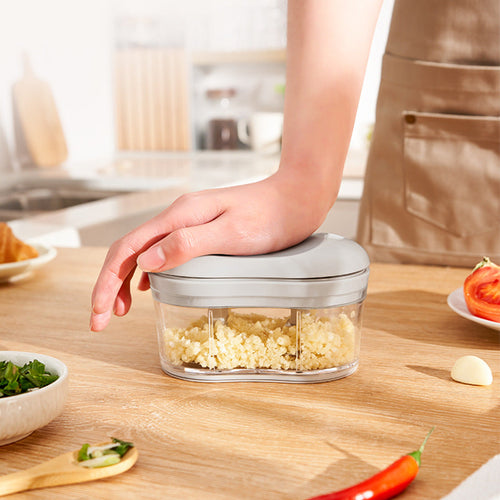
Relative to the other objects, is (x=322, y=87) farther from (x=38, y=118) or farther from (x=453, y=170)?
(x=38, y=118)

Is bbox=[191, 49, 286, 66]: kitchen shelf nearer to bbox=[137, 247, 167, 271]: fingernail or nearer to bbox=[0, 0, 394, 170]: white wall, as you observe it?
bbox=[0, 0, 394, 170]: white wall

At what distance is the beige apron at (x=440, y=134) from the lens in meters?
1.23

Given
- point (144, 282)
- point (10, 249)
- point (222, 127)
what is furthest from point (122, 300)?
point (222, 127)

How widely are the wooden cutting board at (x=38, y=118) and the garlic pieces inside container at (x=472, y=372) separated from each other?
9.70ft

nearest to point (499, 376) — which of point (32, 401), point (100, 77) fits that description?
point (32, 401)

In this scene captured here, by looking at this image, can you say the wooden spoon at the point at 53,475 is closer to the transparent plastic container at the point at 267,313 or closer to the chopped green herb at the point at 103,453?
the chopped green herb at the point at 103,453

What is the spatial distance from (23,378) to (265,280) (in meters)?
0.23

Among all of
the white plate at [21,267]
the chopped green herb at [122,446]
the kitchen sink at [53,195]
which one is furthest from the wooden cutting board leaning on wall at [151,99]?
the chopped green herb at [122,446]

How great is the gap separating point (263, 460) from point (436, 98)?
3.17 ft

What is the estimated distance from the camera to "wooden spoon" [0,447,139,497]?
0.46 meters

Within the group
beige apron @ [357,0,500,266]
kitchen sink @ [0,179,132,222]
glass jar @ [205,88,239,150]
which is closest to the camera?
beige apron @ [357,0,500,266]

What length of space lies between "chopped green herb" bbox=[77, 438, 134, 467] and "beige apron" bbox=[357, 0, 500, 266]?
0.93m

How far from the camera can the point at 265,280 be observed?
0.64 m

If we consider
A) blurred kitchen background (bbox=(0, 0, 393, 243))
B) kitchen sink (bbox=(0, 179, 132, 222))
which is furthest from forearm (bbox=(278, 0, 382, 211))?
blurred kitchen background (bbox=(0, 0, 393, 243))
